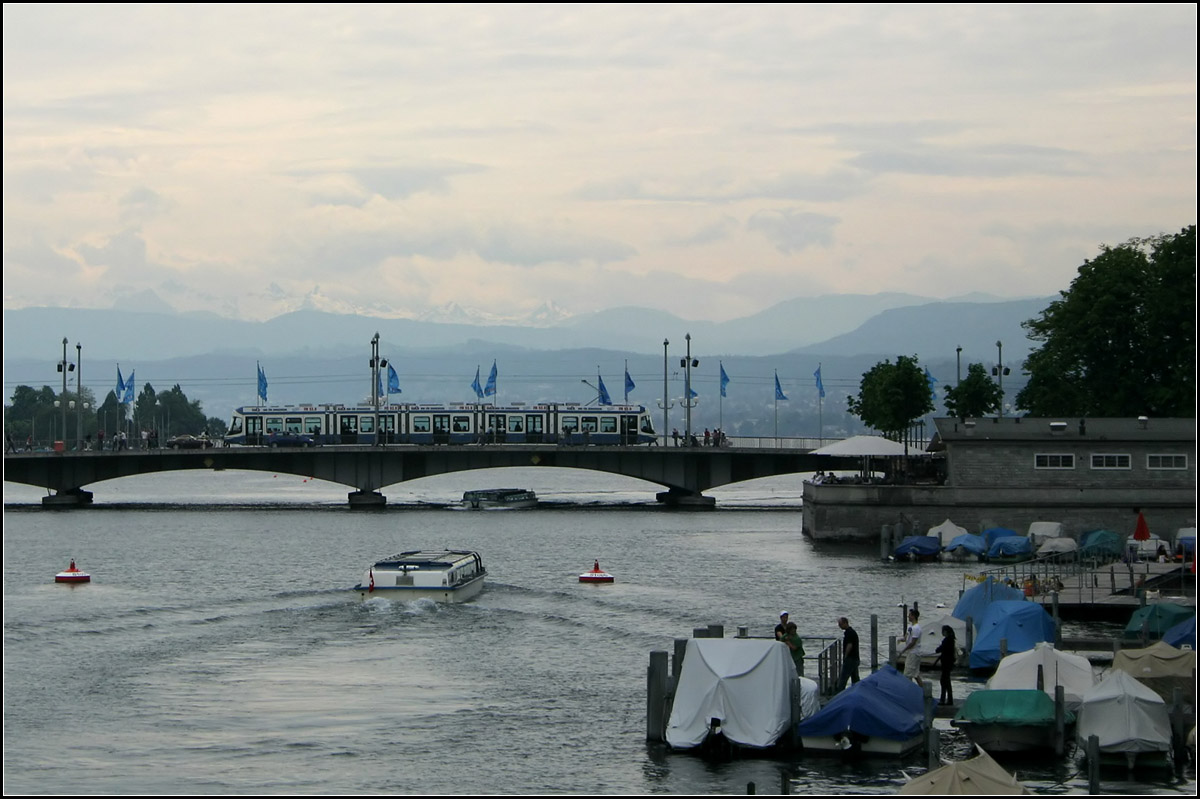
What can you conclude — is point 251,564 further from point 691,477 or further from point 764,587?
point 691,477

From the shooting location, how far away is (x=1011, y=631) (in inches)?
1945

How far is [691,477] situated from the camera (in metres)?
134

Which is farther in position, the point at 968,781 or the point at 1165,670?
the point at 1165,670

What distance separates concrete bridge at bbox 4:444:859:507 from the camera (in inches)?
5133

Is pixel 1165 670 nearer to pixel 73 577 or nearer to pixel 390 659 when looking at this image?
pixel 390 659

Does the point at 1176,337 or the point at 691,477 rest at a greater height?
the point at 1176,337

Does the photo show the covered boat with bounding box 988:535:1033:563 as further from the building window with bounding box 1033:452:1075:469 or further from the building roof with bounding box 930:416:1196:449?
the building roof with bounding box 930:416:1196:449

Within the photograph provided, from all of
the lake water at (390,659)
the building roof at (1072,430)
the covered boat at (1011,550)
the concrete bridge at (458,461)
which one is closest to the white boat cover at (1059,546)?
the covered boat at (1011,550)

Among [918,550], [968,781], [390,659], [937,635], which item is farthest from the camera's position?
[918,550]

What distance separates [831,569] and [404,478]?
189 feet

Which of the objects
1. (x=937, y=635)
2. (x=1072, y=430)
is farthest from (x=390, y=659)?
(x=1072, y=430)

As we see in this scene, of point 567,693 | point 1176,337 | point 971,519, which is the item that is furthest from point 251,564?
point 1176,337

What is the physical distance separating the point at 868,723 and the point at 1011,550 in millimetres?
49290

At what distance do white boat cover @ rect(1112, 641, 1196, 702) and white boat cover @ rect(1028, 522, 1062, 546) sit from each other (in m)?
47.1
